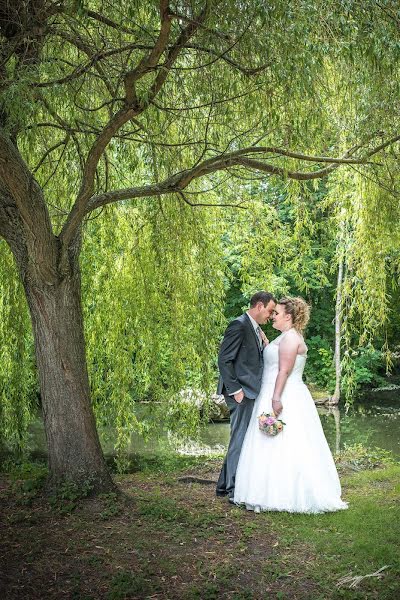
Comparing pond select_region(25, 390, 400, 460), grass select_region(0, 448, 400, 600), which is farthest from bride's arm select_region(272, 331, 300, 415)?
pond select_region(25, 390, 400, 460)

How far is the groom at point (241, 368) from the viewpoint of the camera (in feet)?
19.6

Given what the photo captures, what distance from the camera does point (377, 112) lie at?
582 centimetres

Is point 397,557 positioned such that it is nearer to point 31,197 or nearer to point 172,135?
point 31,197

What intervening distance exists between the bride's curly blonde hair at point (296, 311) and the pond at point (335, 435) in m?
3.34

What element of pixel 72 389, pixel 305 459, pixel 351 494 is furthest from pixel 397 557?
pixel 72 389

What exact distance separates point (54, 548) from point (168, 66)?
3.27m

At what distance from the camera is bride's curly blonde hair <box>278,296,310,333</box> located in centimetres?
602

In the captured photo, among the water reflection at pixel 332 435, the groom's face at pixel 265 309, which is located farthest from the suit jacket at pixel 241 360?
the water reflection at pixel 332 435

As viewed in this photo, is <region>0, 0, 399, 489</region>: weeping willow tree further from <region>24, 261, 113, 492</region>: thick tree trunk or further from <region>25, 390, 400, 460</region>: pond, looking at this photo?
<region>25, 390, 400, 460</region>: pond

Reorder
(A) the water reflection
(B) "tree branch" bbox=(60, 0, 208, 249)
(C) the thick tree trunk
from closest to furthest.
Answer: (B) "tree branch" bbox=(60, 0, 208, 249)
(C) the thick tree trunk
(A) the water reflection

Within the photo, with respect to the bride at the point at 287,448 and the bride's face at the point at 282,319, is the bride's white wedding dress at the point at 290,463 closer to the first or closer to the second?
the bride at the point at 287,448

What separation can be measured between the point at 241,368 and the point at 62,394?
4.77ft

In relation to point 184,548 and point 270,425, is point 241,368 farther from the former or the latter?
point 184,548

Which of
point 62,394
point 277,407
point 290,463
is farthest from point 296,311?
point 62,394
